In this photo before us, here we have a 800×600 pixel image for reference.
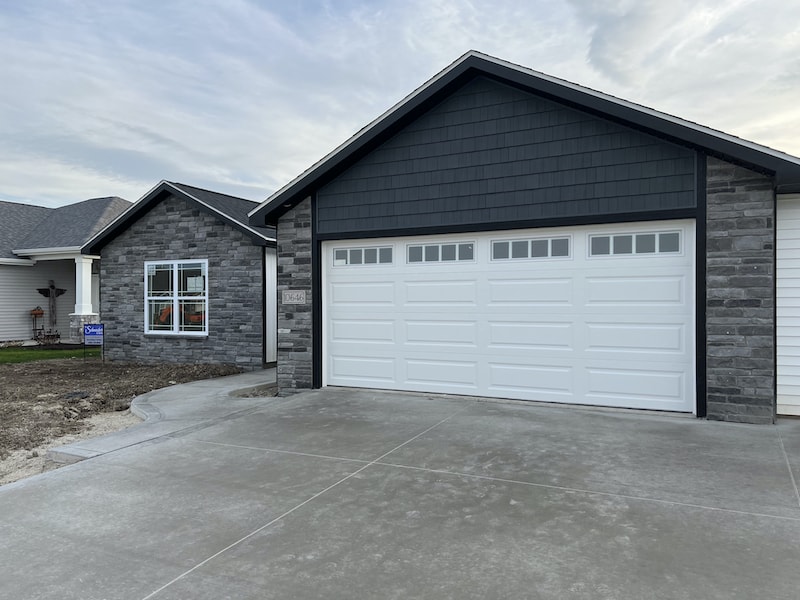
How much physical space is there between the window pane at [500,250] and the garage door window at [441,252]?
32 centimetres

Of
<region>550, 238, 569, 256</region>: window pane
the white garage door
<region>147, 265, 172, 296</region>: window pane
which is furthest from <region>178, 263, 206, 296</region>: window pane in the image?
<region>550, 238, 569, 256</region>: window pane

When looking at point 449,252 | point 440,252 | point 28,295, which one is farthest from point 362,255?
point 28,295

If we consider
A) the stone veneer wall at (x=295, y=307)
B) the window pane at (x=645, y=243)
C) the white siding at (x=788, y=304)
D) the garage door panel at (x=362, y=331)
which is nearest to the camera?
the white siding at (x=788, y=304)

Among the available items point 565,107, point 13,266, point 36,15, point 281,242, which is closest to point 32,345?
point 13,266

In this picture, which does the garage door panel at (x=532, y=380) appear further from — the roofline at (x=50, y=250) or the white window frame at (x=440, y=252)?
the roofline at (x=50, y=250)

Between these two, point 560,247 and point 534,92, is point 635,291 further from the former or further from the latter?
point 534,92

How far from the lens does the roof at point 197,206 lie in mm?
12430

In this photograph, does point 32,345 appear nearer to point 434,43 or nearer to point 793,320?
point 434,43

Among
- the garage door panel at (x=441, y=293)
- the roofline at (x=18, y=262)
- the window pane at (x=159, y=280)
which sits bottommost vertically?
the garage door panel at (x=441, y=293)

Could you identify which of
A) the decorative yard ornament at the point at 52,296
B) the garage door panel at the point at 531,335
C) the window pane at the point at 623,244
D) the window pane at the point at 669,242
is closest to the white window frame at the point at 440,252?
the garage door panel at the point at 531,335

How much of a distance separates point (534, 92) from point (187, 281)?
9.54 metres

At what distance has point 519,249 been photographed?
7812mm

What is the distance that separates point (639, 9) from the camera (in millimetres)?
9438

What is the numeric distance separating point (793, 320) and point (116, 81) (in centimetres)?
1701
